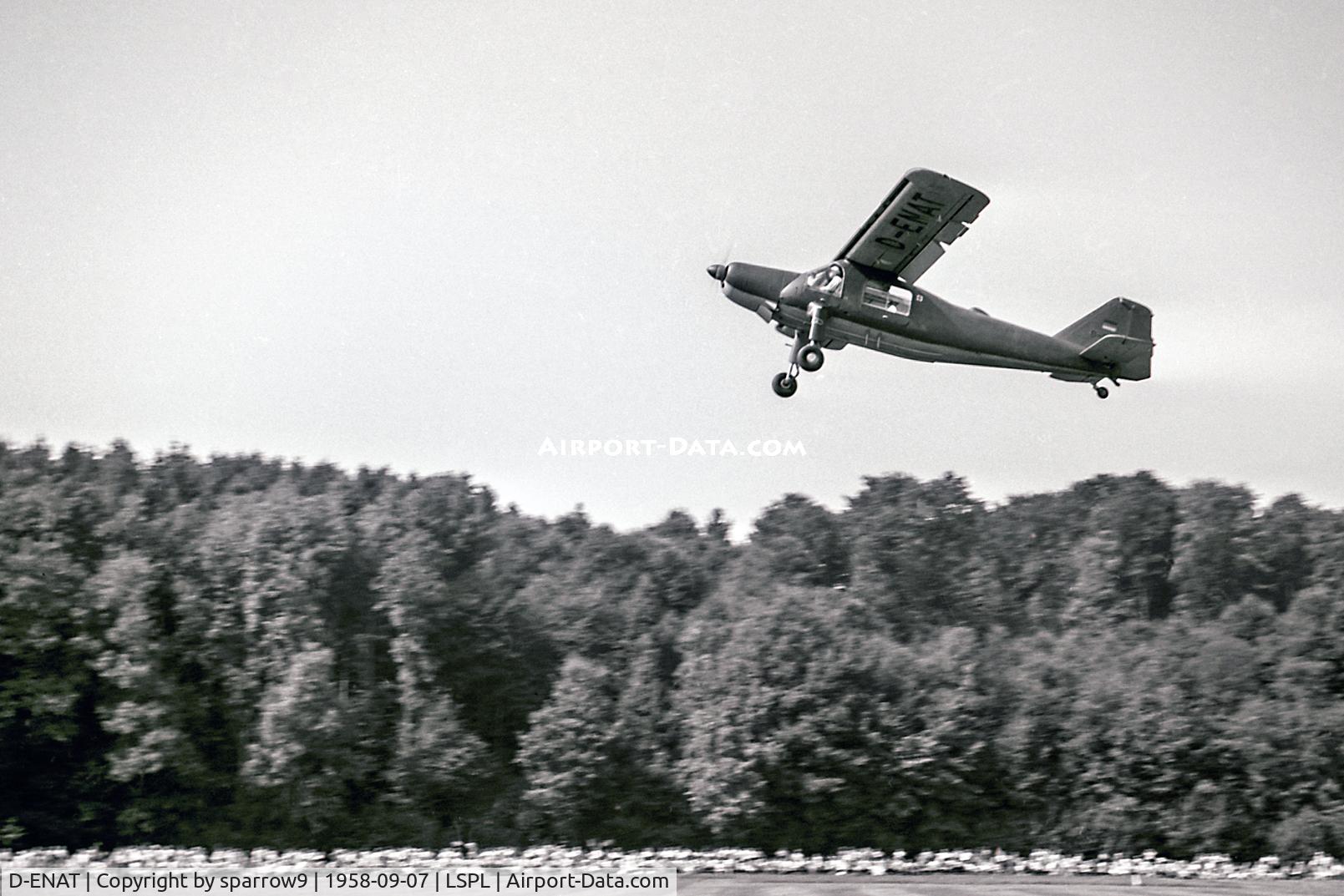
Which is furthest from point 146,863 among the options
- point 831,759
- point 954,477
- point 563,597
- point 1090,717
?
point 954,477

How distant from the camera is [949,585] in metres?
65.9

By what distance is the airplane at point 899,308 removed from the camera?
2528 cm

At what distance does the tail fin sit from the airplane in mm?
28

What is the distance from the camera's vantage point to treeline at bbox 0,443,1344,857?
4759cm

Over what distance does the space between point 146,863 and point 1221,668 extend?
1324 inches

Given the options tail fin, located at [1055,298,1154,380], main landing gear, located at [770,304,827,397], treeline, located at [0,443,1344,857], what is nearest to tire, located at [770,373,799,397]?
main landing gear, located at [770,304,827,397]

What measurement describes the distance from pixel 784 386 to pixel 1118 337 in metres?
5.67

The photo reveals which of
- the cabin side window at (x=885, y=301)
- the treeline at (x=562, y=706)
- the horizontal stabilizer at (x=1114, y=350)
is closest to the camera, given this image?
the cabin side window at (x=885, y=301)

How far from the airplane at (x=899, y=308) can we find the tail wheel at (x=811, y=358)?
1 centimetres

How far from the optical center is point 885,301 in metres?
25.7

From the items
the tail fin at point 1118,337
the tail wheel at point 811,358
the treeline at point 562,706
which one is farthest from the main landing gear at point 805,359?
the treeline at point 562,706

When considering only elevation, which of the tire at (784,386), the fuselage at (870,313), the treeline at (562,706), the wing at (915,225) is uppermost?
the wing at (915,225)

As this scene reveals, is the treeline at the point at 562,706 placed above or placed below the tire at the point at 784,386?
below

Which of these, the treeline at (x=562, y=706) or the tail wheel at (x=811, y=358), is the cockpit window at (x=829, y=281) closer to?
the tail wheel at (x=811, y=358)
